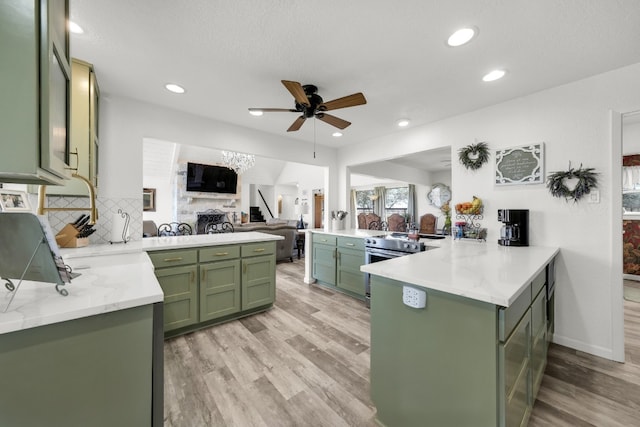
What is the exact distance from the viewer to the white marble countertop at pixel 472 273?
40.4 inches

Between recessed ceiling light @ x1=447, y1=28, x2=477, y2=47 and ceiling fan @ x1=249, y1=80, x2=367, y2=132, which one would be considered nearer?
recessed ceiling light @ x1=447, y1=28, x2=477, y2=47

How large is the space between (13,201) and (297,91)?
6.08 feet

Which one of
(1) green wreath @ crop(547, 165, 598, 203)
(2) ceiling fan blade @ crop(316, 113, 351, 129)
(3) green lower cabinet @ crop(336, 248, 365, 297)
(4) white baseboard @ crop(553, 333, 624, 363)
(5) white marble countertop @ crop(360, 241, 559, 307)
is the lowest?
(4) white baseboard @ crop(553, 333, 624, 363)

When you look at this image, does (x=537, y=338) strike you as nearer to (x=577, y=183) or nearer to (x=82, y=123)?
(x=577, y=183)

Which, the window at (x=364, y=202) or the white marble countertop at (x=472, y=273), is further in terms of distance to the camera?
the window at (x=364, y=202)

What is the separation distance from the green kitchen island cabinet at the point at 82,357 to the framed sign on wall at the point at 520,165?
3125mm

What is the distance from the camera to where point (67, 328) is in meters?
0.81

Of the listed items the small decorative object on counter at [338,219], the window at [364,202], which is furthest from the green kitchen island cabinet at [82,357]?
the window at [364,202]

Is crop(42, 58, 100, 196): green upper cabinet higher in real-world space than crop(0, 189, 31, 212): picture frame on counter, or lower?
higher

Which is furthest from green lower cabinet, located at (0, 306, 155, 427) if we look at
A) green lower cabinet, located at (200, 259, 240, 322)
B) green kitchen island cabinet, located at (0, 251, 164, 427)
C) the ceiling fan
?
the ceiling fan

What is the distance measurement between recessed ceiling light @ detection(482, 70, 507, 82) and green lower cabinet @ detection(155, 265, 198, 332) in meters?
3.16

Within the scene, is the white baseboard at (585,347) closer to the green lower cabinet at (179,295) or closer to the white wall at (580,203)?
the white wall at (580,203)

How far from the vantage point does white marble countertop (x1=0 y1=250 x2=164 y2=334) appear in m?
0.75

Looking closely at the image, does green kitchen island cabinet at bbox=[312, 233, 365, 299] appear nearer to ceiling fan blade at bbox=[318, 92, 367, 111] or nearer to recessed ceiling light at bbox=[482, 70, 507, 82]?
ceiling fan blade at bbox=[318, 92, 367, 111]
